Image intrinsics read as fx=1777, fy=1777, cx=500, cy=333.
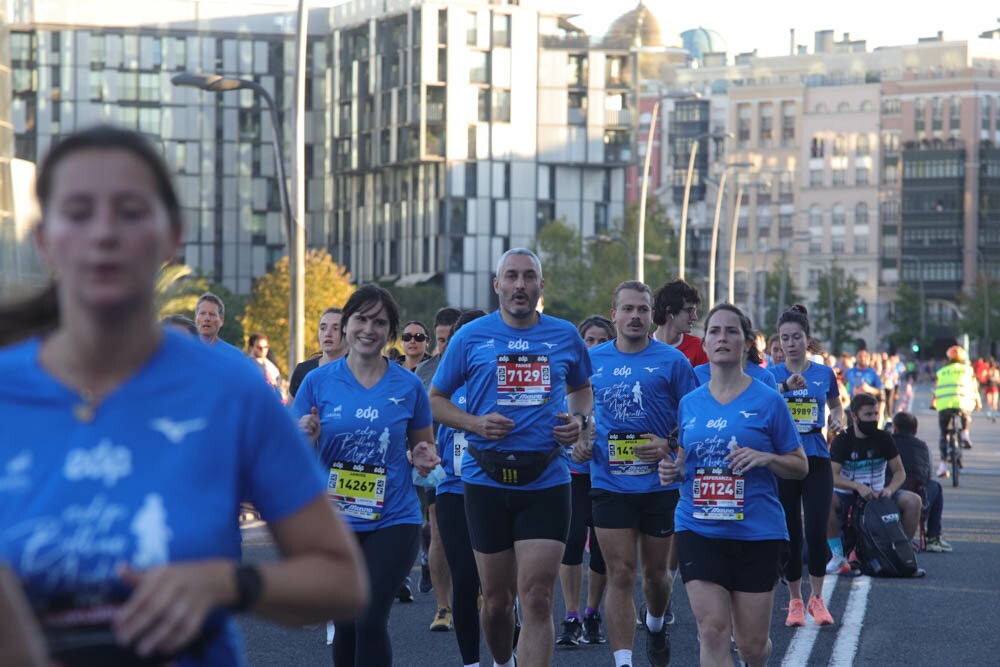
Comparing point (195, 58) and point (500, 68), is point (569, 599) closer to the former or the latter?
point (500, 68)

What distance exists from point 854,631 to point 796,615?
0.37 m

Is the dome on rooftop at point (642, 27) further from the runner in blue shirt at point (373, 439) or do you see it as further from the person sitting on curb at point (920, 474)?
the runner in blue shirt at point (373, 439)

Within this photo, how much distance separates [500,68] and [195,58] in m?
19.1

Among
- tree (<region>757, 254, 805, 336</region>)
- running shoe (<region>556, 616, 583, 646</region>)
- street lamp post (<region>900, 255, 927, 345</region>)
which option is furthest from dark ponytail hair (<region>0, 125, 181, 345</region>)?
street lamp post (<region>900, 255, 927, 345</region>)

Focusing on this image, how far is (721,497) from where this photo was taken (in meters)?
7.57

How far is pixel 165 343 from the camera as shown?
8.73 ft

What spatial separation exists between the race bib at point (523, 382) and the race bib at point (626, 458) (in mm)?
1315

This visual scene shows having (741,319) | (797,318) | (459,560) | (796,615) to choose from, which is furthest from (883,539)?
(741,319)

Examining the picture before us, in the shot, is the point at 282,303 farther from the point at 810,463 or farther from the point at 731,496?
the point at 731,496

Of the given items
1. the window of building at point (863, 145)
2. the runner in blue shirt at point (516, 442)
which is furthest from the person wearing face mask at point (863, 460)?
the window of building at point (863, 145)

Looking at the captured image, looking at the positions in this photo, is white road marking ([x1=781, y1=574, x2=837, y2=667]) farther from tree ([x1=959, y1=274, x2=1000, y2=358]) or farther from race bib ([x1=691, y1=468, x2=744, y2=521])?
tree ([x1=959, y1=274, x2=1000, y2=358])

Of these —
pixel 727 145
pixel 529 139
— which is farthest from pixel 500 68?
pixel 727 145

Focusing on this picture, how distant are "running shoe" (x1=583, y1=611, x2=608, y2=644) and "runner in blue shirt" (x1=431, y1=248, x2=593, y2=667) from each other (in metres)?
2.59

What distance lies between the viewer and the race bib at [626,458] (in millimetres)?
9242
